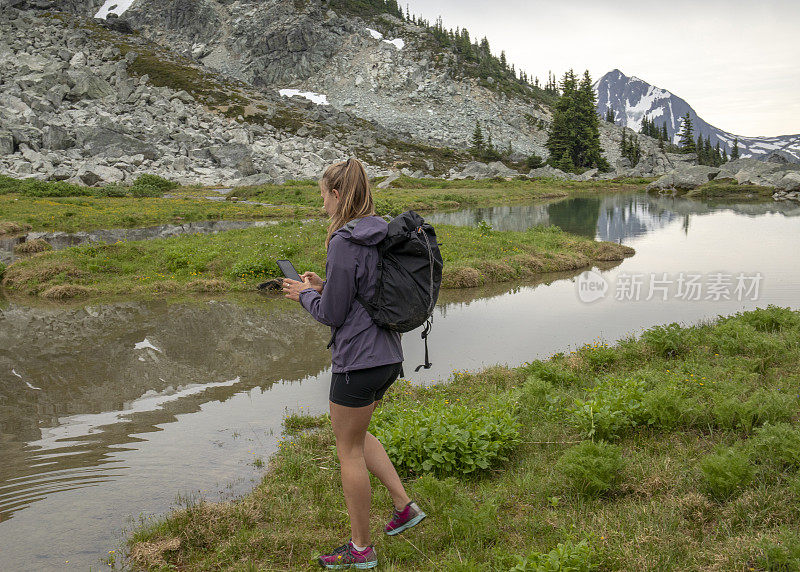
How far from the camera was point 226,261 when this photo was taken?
2145 cm

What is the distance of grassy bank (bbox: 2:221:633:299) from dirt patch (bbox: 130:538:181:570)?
14.5 m

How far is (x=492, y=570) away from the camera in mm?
4387

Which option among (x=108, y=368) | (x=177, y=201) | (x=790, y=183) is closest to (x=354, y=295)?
(x=108, y=368)

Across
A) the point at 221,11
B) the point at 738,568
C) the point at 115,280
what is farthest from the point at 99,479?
the point at 221,11

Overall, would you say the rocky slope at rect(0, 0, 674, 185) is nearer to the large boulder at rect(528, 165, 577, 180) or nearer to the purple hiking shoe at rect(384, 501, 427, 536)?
the large boulder at rect(528, 165, 577, 180)

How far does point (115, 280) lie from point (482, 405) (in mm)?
16602

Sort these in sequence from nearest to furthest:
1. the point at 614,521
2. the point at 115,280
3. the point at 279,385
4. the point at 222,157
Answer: the point at 614,521, the point at 279,385, the point at 115,280, the point at 222,157

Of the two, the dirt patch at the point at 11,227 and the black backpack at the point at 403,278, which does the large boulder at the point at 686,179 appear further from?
the black backpack at the point at 403,278

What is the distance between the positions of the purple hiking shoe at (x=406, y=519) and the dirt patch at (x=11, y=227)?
33.0 metres

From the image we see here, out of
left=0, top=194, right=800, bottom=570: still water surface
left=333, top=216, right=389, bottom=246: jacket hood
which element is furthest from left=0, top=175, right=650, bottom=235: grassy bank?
left=333, top=216, right=389, bottom=246: jacket hood

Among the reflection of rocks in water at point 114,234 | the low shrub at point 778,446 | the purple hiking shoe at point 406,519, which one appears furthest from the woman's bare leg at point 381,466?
the reflection of rocks in water at point 114,234

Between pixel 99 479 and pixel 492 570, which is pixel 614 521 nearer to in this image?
pixel 492 570

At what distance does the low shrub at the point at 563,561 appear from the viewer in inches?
157

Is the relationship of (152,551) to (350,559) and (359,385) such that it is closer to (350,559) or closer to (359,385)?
(350,559)
